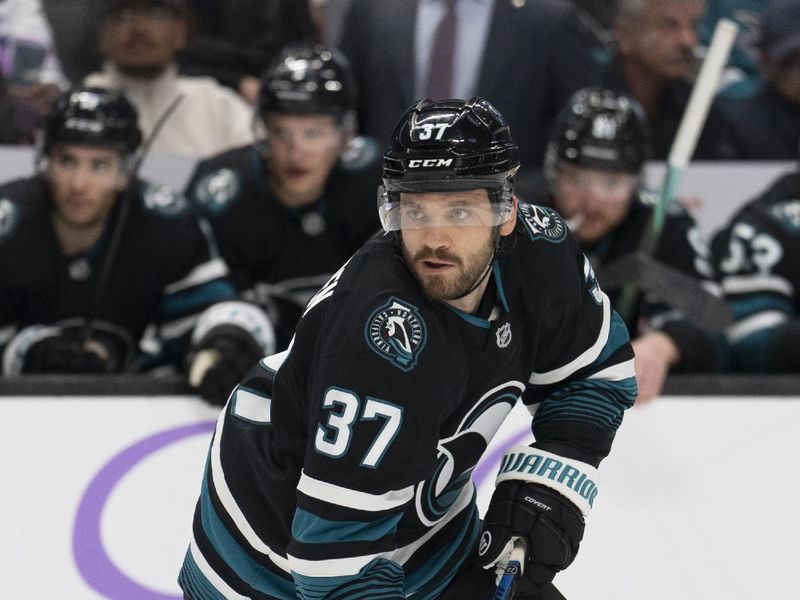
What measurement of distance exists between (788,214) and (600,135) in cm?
62

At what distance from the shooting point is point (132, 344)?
3541mm

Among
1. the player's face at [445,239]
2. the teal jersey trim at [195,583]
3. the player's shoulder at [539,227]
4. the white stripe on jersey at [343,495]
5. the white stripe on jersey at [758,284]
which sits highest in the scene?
the player's face at [445,239]

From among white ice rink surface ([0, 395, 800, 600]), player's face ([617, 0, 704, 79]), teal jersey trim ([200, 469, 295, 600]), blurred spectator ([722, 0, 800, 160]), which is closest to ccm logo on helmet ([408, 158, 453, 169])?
teal jersey trim ([200, 469, 295, 600])

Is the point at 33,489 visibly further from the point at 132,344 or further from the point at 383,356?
the point at 383,356

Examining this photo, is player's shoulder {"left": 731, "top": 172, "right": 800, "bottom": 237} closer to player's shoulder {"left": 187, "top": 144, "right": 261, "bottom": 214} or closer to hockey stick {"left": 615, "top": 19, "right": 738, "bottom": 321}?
hockey stick {"left": 615, "top": 19, "right": 738, "bottom": 321}

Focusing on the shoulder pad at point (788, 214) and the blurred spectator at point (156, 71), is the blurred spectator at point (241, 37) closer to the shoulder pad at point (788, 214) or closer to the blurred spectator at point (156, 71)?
the blurred spectator at point (156, 71)

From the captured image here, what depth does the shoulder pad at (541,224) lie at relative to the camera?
6.70 feet

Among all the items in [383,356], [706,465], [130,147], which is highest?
[383,356]

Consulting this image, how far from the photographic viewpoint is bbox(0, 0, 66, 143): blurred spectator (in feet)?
13.6

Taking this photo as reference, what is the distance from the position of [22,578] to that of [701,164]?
8.77 feet

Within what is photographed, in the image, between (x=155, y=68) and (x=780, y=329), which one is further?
(x=155, y=68)

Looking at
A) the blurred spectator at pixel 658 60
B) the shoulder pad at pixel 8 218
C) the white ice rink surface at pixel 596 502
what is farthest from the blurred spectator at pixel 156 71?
the white ice rink surface at pixel 596 502

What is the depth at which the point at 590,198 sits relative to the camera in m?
3.65

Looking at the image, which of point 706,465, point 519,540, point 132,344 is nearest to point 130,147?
point 132,344
